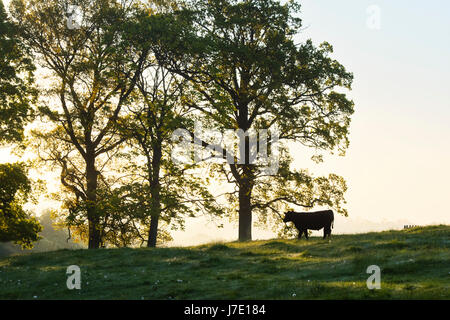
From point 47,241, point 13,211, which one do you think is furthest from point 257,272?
point 47,241

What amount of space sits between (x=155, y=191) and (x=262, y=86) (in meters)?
11.8

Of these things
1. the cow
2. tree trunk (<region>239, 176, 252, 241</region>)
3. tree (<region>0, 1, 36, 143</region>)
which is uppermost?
tree (<region>0, 1, 36, 143</region>)

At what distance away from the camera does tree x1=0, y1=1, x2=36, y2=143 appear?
3284 cm

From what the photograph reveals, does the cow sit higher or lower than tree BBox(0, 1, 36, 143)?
lower

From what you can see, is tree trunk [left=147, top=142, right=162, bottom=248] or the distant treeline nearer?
tree trunk [left=147, top=142, right=162, bottom=248]

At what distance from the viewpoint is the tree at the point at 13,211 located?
3077 centimetres

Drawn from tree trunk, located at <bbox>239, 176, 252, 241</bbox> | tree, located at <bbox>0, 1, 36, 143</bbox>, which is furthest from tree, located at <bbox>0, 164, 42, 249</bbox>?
tree trunk, located at <bbox>239, 176, 252, 241</bbox>

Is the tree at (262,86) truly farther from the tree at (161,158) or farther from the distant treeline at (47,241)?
the distant treeline at (47,241)

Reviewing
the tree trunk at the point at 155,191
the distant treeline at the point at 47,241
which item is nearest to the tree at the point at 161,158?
the tree trunk at the point at 155,191

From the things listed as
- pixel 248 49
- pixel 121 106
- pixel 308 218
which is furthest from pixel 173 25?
pixel 308 218

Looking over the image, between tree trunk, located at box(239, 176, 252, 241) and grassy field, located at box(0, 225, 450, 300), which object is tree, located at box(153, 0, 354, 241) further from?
grassy field, located at box(0, 225, 450, 300)

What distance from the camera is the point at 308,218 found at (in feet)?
94.1

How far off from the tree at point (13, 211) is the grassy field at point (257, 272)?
3.54 meters

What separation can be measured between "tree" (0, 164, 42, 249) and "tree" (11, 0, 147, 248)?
21.7ft
